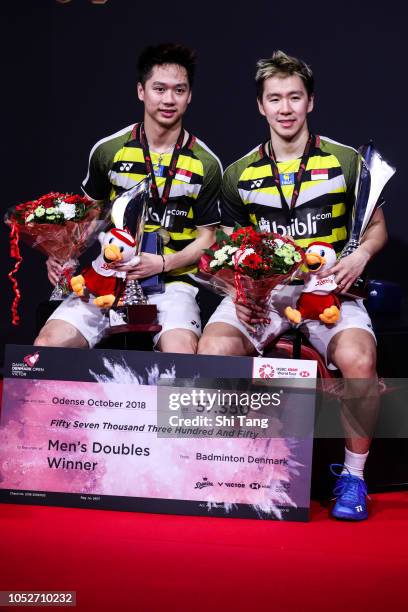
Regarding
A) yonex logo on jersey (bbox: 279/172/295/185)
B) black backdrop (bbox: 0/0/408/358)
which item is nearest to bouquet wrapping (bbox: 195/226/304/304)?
yonex logo on jersey (bbox: 279/172/295/185)

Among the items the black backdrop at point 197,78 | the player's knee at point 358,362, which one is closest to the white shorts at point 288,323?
the player's knee at point 358,362

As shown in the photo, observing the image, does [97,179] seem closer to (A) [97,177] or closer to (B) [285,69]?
(A) [97,177]

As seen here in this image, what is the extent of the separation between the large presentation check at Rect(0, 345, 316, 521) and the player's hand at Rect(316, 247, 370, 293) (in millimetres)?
601

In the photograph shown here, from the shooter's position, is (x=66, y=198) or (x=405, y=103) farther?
(x=405, y=103)

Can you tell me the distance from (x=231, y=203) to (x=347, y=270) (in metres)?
0.66

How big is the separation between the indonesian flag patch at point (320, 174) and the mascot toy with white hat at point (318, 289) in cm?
38

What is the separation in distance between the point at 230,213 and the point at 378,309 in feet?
3.11

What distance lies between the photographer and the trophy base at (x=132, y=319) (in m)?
3.48

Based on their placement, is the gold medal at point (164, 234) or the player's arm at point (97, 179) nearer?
the gold medal at point (164, 234)

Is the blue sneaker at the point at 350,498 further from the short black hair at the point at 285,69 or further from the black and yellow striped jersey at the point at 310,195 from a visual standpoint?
the short black hair at the point at 285,69

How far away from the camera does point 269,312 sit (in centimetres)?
335

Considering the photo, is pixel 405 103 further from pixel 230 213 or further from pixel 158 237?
pixel 158 237

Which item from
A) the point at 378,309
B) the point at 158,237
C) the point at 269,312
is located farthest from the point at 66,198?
the point at 378,309

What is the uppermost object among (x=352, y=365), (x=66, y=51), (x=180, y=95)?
(x=66, y=51)
